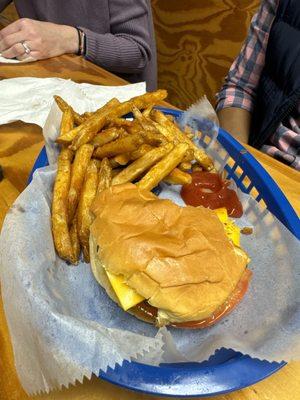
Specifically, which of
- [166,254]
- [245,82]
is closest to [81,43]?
[245,82]

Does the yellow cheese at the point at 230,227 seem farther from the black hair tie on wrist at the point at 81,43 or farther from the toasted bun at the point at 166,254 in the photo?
the black hair tie on wrist at the point at 81,43

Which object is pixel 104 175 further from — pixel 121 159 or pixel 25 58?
→ pixel 25 58

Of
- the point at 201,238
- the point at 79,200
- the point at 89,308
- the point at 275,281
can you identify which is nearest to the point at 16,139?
the point at 79,200

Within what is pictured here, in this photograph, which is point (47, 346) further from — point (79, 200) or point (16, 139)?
point (16, 139)

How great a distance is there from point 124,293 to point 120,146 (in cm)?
52

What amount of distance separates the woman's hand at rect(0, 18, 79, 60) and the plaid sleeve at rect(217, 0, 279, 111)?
943 mm

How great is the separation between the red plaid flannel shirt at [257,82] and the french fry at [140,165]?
74cm

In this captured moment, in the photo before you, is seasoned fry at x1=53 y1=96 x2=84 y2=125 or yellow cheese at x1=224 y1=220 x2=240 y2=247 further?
seasoned fry at x1=53 y1=96 x2=84 y2=125

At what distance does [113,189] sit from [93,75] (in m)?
1.19

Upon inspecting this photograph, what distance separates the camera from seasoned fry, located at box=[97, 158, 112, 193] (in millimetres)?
1276

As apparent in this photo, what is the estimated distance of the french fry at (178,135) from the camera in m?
1.46

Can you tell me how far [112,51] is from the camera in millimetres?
2375

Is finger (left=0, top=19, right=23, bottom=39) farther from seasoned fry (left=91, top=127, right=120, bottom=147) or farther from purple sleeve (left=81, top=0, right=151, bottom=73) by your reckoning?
seasoned fry (left=91, top=127, right=120, bottom=147)

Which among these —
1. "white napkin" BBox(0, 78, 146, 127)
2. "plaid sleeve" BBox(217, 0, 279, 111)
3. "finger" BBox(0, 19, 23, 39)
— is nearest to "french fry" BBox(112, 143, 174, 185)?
"white napkin" BBox(0, 78, 146, 127)
